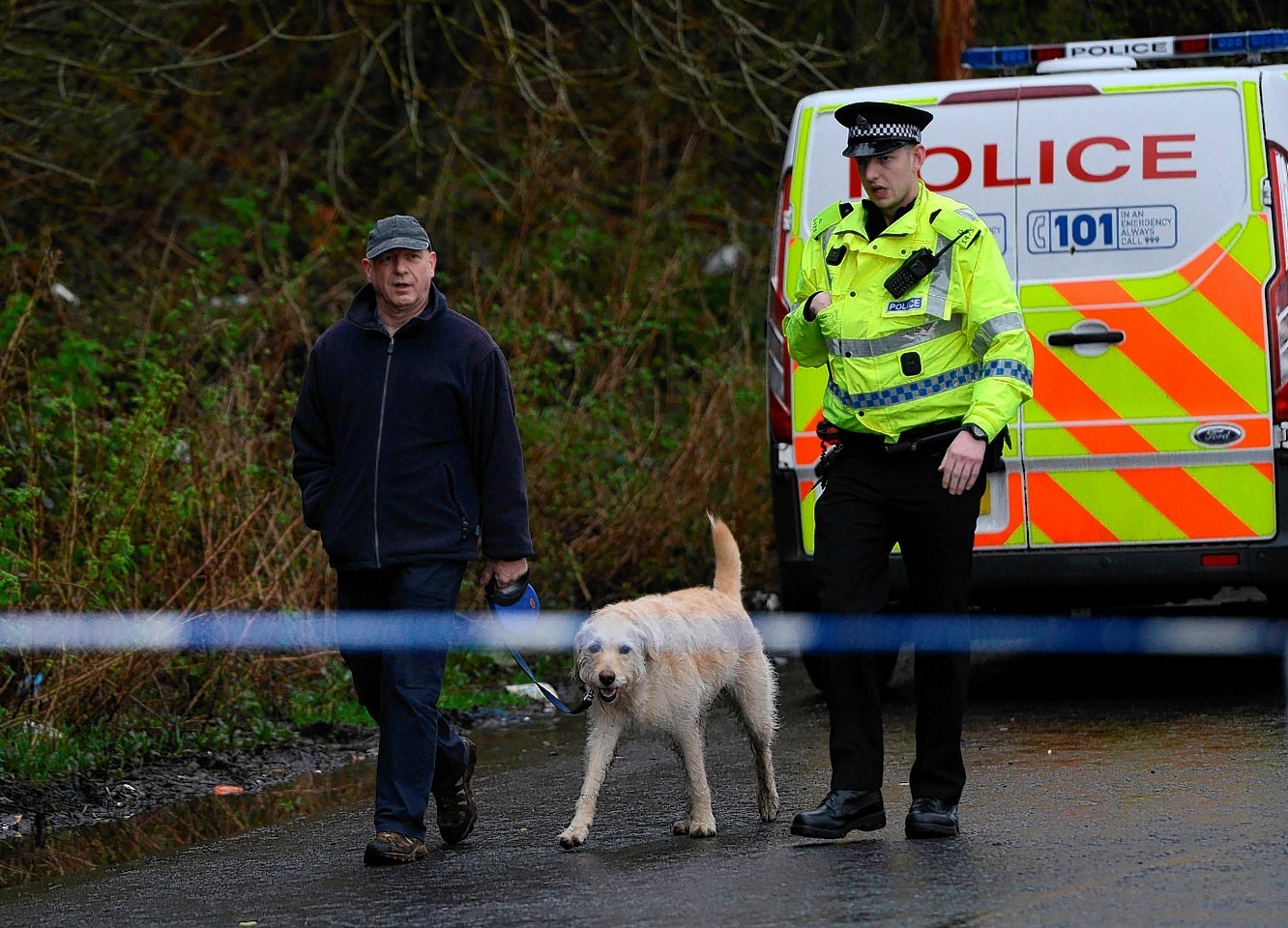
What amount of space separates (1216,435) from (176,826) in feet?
13.8

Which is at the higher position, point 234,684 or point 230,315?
point 230,315

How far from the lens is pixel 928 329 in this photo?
5473 mm

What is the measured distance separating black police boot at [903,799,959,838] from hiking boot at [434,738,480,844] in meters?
1.37

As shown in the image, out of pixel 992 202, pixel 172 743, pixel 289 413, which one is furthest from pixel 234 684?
pixel 992 202

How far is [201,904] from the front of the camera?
530 centimetres

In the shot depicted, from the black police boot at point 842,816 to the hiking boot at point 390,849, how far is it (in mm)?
1119

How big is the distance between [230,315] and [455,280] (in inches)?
193

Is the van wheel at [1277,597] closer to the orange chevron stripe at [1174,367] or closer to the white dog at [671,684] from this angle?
the orange chevron stripe at [1174,367]

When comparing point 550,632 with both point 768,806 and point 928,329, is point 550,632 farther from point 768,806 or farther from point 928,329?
point 928,329

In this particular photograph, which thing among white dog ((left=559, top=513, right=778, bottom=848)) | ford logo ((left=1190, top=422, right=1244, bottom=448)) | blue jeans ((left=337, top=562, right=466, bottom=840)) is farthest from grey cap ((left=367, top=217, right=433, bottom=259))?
ford logo ((left=1190, top=422, right=1244, bottom=448))

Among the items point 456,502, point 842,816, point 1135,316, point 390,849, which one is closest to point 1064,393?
point 1135,316

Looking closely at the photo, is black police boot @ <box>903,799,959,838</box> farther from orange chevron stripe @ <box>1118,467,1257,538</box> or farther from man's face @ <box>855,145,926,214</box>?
orange chevron stripe @ <box>1118,467,1257,538</box>

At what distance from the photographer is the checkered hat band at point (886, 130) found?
5457 mm

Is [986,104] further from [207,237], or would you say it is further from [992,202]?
[207,237]
